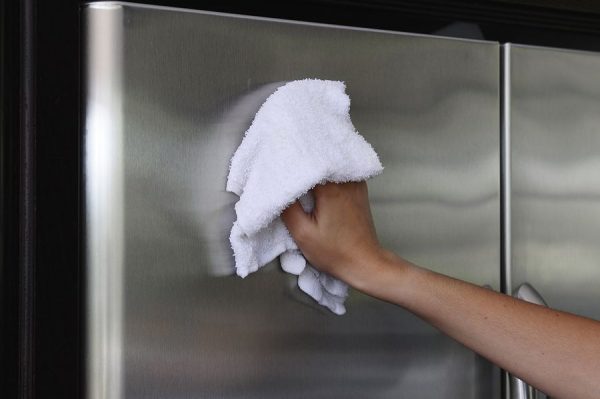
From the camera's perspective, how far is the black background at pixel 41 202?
710 mm

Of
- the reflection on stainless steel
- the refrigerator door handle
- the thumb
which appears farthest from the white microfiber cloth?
the refrigerator door handle

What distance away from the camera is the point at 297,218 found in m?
0.74

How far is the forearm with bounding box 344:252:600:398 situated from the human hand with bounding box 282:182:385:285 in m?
0.01

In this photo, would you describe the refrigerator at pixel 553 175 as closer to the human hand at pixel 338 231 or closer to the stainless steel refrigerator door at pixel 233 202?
the stainless steel refrigerator door at pixel 233 202

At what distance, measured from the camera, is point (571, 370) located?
72 centimetres

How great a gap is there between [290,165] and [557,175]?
1.30 ft

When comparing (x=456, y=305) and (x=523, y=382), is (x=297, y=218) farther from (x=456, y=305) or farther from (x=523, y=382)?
(x=523, y=382)

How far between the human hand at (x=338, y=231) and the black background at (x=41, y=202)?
0.21 m

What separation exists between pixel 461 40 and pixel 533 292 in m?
0.30

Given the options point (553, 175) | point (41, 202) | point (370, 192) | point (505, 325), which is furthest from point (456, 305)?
point (41, 202)

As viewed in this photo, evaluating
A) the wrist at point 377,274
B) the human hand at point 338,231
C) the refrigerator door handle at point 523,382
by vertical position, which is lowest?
the refrigerator door handle at point 523,382

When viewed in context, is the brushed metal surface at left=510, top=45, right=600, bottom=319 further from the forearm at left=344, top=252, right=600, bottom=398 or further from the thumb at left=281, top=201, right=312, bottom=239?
the thumb at left=281, top=201, right=312, bottom=239

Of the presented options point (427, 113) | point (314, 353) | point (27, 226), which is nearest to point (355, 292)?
point (314, 353)

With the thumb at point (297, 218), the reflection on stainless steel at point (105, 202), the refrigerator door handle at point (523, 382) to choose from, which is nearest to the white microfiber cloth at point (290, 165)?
the thumb at point (297, 218)
